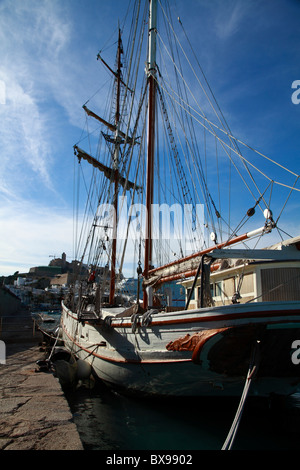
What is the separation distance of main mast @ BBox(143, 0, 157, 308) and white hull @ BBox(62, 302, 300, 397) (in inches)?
95.2

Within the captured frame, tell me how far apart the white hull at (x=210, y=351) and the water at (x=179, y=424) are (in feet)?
1.96

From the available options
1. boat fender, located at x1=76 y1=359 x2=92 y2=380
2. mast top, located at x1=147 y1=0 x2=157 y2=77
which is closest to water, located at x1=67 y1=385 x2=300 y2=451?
boat fender, located at x1=76 y1=359 x2=92 y2=380

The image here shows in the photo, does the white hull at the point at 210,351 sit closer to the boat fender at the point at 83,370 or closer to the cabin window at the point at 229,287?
the boat fender at the point at 83,370

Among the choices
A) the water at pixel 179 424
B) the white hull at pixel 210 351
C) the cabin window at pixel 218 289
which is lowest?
the water at pixel 179 424

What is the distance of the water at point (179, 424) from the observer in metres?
6.77

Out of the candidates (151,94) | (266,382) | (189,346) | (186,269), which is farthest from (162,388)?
(151,94)

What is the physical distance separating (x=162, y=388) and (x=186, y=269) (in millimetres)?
3426

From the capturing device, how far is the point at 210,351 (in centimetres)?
656

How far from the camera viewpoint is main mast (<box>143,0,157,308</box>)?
11.8 m

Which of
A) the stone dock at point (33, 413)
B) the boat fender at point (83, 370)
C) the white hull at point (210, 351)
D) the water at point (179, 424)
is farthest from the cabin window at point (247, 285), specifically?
the boat fender at point (83, 370)

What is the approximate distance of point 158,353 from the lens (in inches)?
312

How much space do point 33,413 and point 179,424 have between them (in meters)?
3.94

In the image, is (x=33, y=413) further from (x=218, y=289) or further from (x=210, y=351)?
(x=218, y=289)
